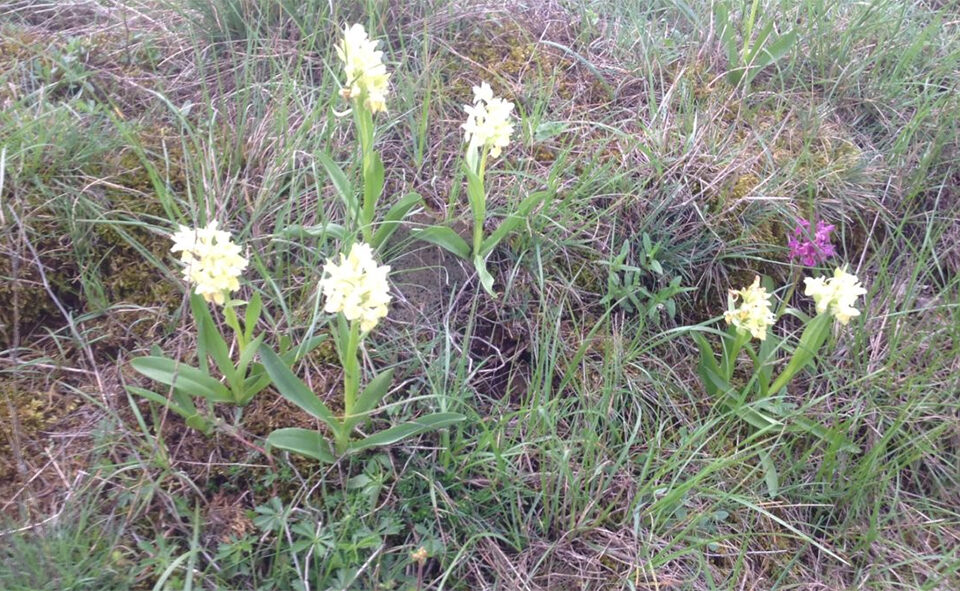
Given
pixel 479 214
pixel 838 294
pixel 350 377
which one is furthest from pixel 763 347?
pixel 350 377

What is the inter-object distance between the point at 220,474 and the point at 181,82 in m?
1.29

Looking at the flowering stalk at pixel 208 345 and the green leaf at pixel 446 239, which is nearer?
the flowering stalk at pixel 208 345

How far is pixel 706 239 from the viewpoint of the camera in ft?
7.21

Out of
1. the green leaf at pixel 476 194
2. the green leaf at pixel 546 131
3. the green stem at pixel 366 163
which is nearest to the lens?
the green stem at pixel 366 163

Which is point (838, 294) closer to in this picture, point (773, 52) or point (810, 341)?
point (810, 341)

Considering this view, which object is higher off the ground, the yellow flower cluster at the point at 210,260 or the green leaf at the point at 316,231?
the yellow flower cluster at the point at 210,260

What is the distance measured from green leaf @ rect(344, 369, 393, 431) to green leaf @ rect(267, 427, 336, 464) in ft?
0.22

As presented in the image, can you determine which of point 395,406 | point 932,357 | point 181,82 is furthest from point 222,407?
point 932,357

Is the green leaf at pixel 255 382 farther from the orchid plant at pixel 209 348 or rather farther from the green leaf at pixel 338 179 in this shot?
the green leaf at pixel 338 179

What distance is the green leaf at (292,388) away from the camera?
1.53 m

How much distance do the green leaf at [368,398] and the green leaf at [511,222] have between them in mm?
511

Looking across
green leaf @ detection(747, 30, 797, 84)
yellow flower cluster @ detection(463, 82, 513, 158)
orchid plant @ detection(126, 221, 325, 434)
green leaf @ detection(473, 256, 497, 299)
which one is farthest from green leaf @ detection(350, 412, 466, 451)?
green leaf @ detection(747, 30, 797, 84)

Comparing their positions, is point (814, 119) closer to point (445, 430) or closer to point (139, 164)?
point (445, 430)

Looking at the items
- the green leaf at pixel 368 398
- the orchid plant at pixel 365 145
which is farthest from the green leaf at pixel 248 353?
the orchid plant at pixel 365 145
